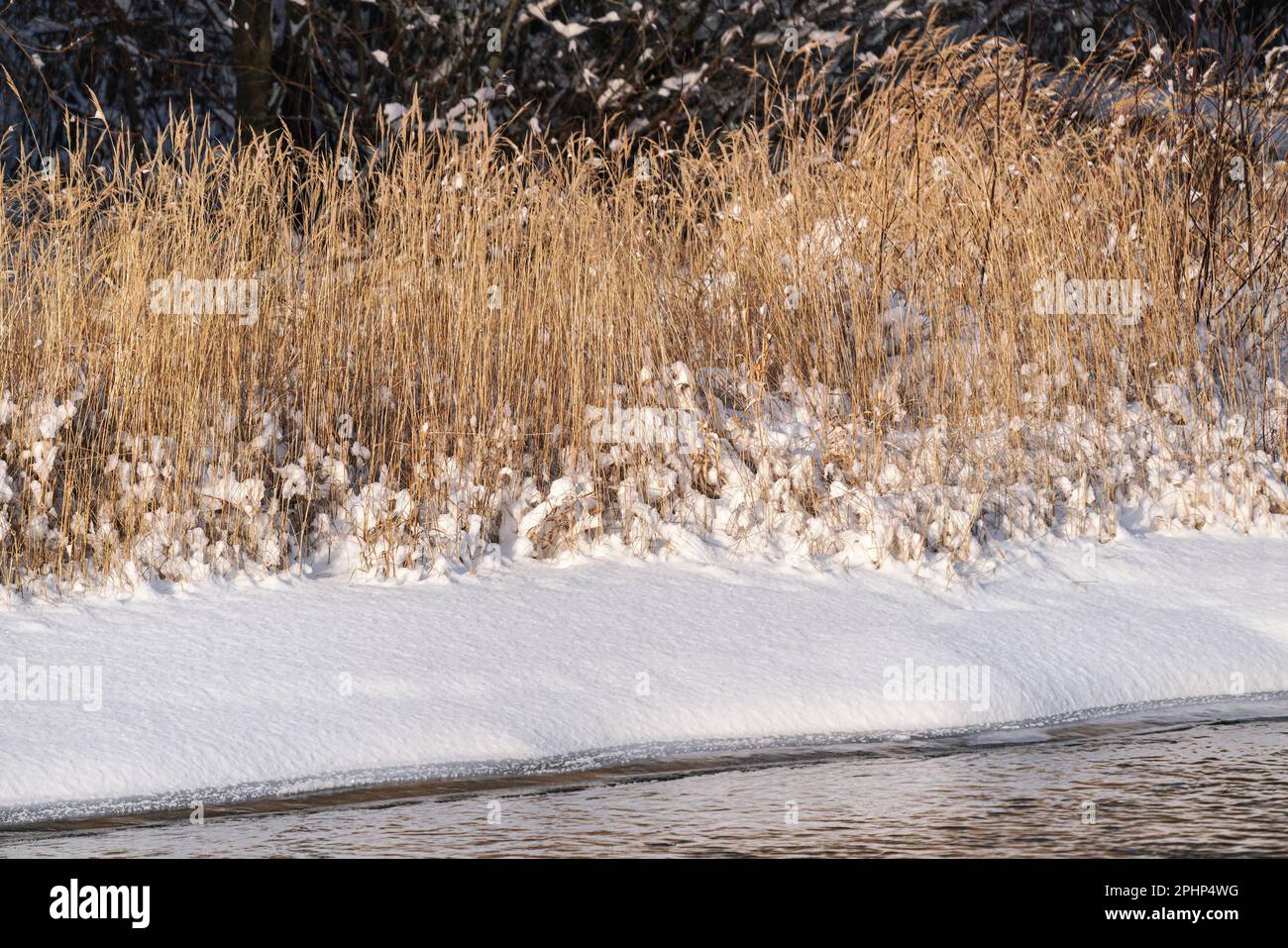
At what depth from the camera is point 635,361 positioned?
558 centimetres

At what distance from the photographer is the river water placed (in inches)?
130

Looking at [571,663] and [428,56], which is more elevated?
[428,56]

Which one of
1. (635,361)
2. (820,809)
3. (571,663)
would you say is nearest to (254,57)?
(635,361)

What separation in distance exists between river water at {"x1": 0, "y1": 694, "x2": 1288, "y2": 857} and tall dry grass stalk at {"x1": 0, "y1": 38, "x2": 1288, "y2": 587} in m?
1.28

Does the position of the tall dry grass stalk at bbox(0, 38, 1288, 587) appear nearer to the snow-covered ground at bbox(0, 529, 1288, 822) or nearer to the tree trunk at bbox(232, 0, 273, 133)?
the snow-covered ground at bbox(0, 529, 1288, 822)

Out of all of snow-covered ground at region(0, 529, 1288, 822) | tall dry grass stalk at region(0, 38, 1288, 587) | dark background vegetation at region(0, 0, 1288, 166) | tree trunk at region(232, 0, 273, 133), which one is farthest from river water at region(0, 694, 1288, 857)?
tree trunk at region(232, 0, 273, 133)

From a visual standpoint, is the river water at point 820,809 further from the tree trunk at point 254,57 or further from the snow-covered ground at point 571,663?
the tree trunk at point 254,57

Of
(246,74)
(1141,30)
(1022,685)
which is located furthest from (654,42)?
(1022,685)

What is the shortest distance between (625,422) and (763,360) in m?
0.54

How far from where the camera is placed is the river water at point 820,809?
10.8ft

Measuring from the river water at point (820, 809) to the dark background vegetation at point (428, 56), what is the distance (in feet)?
16.4

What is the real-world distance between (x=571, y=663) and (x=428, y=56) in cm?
539

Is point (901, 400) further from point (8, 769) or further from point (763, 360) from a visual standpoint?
point (8, 769)

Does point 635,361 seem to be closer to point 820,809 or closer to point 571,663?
point 571,663
